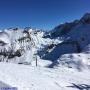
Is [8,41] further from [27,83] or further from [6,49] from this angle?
[27,83]

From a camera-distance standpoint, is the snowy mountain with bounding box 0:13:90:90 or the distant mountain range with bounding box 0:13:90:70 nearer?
the snowy mountain with bounding box 0:13:90:90

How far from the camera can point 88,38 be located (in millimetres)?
55688

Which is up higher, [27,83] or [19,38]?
[19,38]

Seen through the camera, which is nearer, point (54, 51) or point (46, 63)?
point (46, 63)

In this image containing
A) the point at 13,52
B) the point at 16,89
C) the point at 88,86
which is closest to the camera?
the point at 16,89

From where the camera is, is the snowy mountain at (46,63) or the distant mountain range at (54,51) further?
the distant mountain range at (54,51)

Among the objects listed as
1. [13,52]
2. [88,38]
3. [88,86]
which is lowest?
[88,86]

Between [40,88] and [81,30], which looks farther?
[81,30]

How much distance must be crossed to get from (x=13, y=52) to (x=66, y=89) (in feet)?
121

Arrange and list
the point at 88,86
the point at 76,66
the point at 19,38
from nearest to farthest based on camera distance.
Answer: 1. the point at 88,86
2. the point at 76,66
3. the point at 19,38

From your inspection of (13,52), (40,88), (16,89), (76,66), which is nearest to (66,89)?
(40,88)

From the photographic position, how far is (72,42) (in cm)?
5803

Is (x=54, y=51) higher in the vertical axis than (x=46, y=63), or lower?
higher

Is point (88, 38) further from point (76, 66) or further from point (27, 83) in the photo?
point (27, 83)
